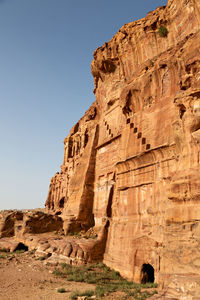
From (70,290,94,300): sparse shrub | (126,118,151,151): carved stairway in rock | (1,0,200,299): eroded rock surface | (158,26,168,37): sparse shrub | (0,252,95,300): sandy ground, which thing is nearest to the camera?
(1,0,200,299): eroded rock surface

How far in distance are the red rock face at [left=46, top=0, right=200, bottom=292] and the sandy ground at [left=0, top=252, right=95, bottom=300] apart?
380 centimetres

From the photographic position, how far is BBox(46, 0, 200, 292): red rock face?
9.17 meters

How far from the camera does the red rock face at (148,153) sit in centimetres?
917

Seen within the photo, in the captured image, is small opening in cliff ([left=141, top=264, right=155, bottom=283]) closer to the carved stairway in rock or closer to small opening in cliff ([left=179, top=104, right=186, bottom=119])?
the carved stairway in rock

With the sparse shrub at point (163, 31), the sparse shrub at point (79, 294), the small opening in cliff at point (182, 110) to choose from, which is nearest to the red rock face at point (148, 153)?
the small opening in cliff at point (182, 110)

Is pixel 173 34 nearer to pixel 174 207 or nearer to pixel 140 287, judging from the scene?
pixel 174 207

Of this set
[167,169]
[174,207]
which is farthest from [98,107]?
[174,207]

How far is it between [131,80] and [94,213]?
11.5 m

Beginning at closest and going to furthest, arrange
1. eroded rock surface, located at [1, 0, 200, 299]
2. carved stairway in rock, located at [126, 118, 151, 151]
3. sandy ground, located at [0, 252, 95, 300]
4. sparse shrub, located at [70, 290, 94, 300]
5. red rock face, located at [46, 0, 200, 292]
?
eroded rock surface, located at [1, 0, 200, 299] → red rock face, located at [46, 0, 200, 292] → sparse shrub, located at [70, 290, 94, 300] → sandy ground, located at [0, 252, 95, 300] → carved stairway in rock, located at [126, 118, 151, 151]

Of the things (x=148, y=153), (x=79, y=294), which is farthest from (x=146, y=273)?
(x=148, y=153)

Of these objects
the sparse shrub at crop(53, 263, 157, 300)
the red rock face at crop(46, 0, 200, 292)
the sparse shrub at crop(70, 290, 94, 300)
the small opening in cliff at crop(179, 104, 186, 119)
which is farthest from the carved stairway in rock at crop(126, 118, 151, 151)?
the sparse shrub at crop(70, 290, 94, 300)

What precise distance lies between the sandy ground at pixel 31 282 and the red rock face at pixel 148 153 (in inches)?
150

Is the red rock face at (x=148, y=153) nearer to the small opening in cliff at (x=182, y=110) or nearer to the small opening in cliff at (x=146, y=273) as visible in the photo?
the small opening in cliff at (x=182, y=110)

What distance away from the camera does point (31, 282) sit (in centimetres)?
1230
